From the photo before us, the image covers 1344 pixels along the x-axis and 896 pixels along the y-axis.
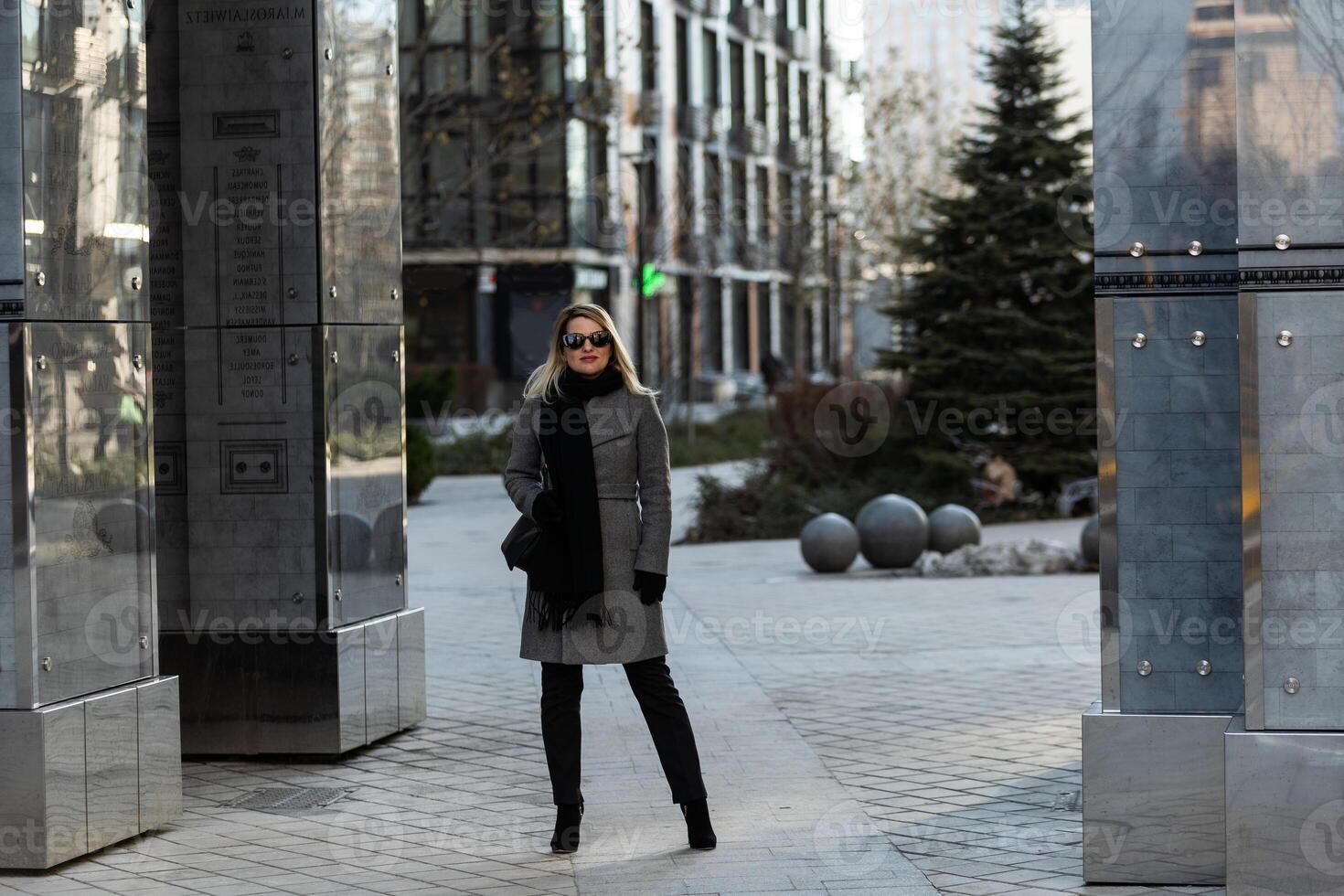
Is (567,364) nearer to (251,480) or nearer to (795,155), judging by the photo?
(251,480)

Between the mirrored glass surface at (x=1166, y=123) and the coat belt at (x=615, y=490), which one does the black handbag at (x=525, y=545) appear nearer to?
the coat belt at (x=615, y=490)

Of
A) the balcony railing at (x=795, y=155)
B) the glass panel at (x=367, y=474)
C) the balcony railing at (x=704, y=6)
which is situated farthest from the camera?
the balcony railing at (x=704, y=6)

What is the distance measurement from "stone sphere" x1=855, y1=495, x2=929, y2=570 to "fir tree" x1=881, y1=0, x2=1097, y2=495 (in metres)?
5.39

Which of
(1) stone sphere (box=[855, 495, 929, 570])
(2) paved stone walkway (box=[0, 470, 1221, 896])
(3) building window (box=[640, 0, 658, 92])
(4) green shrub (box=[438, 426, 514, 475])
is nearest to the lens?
(2) paved stone walkway (box=[0, 470, 1221, 896])

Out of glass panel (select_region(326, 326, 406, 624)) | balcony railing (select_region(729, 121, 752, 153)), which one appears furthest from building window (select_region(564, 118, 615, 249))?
glass panel (select_region(326, 326, 406, 624))

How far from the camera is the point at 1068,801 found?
278 inches

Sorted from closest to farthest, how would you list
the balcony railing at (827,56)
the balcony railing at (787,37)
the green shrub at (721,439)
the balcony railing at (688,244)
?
the green shrub at (721,439) < the balcony railing at (688,244) < the balcony railing at (787,37) < the balcony railing at (827,56)

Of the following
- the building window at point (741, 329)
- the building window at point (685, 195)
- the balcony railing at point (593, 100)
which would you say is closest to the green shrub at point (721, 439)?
the balcony railing at point (593, 100)

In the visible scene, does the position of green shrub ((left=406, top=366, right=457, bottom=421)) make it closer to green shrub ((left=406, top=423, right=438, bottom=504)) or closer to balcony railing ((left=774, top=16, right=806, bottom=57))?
green shrub ((left=406, top=423, right=438, bottom=504))

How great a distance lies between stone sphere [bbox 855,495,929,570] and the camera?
15.6m

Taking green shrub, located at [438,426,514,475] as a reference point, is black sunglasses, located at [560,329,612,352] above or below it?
above

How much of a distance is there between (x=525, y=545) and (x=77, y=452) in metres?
1.56

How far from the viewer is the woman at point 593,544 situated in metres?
6.32

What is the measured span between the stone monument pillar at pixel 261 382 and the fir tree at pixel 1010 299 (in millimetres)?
13363
